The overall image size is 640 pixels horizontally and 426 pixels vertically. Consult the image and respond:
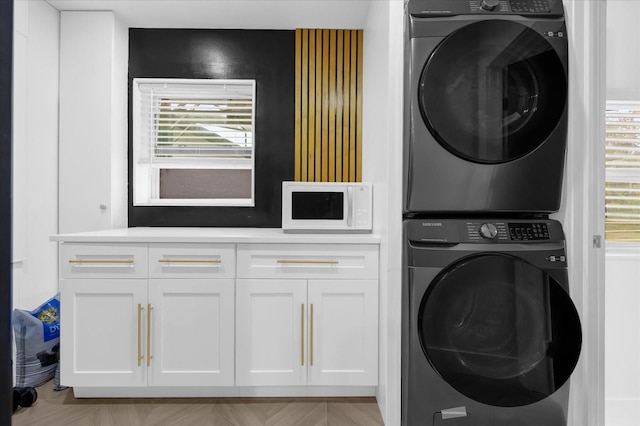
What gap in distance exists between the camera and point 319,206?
7.82ft

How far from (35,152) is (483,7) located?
103 inches

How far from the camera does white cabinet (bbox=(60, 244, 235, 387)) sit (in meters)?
2.09

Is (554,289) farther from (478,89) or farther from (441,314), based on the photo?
(478,89)

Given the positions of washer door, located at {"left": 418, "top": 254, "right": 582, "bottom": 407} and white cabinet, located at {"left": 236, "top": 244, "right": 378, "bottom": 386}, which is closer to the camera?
washer door, located at {"left": 418, "top": 254, "right": 582, "bottom": 407}

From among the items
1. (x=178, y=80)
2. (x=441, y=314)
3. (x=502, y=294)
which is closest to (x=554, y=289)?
(x=502, y=294)

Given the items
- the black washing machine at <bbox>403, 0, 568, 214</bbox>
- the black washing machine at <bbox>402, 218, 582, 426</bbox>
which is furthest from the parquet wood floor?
the black washing machine at <bbox>403, 0, 568, 214</bbox>

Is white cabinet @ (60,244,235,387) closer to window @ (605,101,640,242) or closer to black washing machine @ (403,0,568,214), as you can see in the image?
black washing machine @ (403,0,568,214)

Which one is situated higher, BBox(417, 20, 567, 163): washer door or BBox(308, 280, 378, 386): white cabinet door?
BBox(417, 20, 567, 163): washer door

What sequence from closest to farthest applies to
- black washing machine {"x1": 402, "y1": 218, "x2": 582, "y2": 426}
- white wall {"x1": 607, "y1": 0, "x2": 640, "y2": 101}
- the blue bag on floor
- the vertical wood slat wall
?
1. white wall {"x1": 607, "y1": 0, "x2": 640, "y2": 101}
2. black washing machine {"x1": 402, "y1": 218, "x2": 582, "y2": 426}
3. the blue bag on floor
4. the vertical wood slat wall

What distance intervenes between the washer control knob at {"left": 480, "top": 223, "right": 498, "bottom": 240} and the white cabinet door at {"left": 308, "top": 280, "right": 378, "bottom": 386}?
71cm

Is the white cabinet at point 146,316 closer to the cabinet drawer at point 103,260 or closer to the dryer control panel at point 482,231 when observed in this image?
the cabinet drawer at point 103,260

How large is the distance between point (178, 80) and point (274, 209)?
3.74 ft

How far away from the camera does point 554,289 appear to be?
1547mm

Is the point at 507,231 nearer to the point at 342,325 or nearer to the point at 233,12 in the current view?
the point at 342,325
